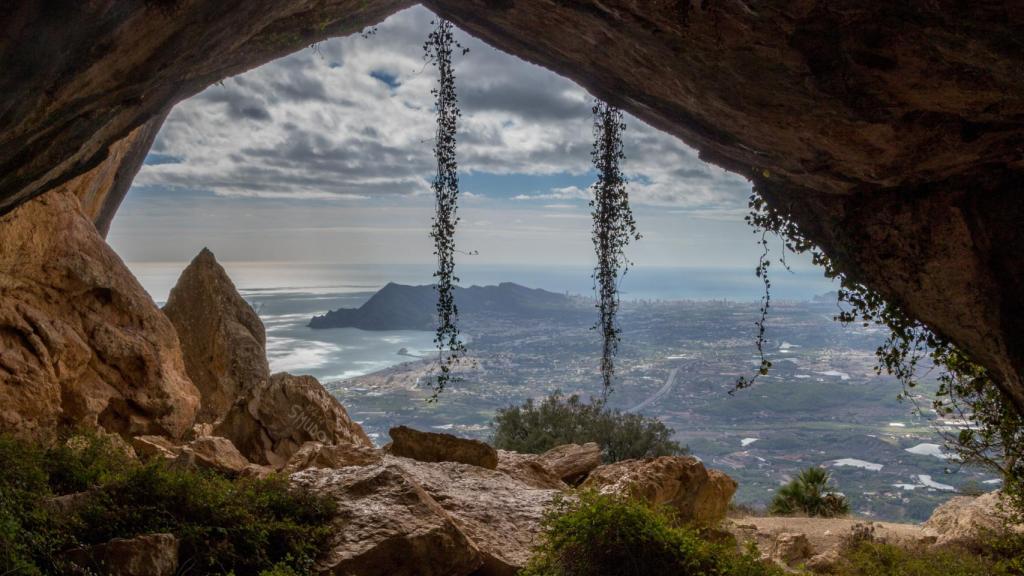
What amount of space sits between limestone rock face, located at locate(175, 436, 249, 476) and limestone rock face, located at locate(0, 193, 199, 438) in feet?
6.82

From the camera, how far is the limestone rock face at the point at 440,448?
1032 centimetres

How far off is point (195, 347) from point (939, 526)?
54.7ft

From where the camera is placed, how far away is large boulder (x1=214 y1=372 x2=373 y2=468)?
1162cm

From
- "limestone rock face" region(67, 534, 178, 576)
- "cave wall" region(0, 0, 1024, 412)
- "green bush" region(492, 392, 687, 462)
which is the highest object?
"cave wall" region(0, 0, 1024, 412)

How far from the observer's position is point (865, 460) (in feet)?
125

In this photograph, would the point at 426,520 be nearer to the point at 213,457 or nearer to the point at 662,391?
the point at 213,457

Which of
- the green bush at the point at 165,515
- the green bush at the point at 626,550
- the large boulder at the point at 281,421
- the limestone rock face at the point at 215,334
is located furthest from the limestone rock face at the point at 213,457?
the limestone rock face at the point at 215,334

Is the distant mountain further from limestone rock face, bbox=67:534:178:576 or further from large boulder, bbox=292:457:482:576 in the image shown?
limestone rock face, bbox=67:534:178:576

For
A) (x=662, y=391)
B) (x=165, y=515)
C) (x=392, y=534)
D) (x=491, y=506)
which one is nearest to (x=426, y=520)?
(x=392, y=534)

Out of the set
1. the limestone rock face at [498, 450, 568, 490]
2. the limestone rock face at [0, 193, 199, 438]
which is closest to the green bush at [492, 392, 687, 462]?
the limestone rock face at [498, 450, 568, 490]

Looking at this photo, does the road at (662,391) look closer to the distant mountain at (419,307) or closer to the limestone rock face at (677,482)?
the distant mountain at (419,307)

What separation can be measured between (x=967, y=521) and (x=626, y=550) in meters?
8.92

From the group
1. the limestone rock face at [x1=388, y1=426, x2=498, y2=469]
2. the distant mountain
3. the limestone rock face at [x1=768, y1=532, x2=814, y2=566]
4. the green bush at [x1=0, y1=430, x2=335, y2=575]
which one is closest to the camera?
the green bush at [x1=0, y1=430, x2=335, y2=575]

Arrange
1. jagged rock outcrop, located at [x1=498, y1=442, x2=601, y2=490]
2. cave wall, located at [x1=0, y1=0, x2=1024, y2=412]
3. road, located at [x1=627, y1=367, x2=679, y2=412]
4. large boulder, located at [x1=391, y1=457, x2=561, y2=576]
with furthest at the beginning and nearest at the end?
road, located at [x1=627, y1=367, x2=679, y2=412], jagged rock outcrop, located at [x1=498, y1=442, x2=601, y2=490], large boulder, located at [x1=391, y1=457, x2=561, y2=576], cave wall, located at [x1=0, y1=0, x2=1024, y2=412]
